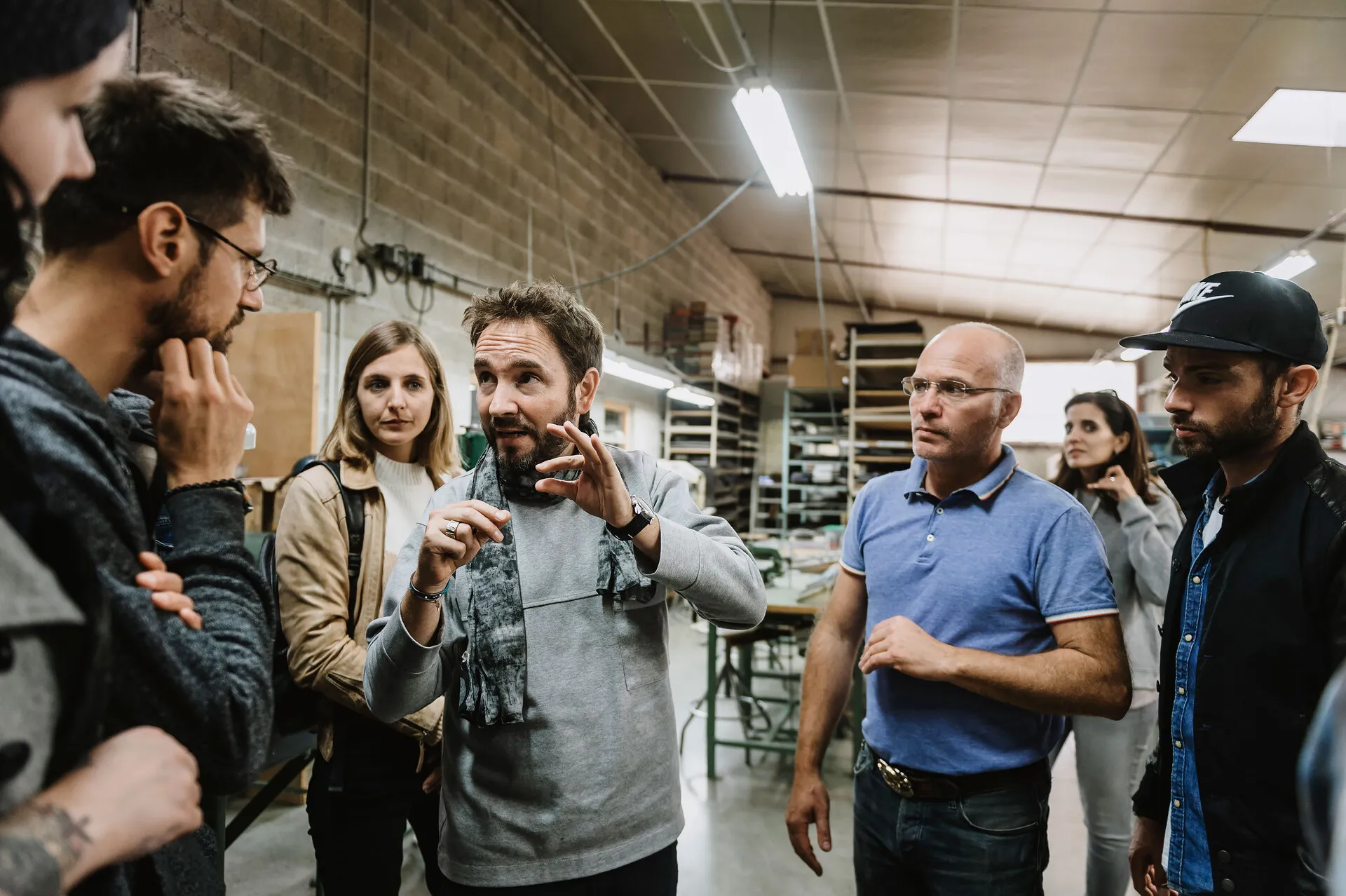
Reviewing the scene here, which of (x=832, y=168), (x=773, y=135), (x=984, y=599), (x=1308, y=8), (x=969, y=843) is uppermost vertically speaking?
(x=832, y=168)

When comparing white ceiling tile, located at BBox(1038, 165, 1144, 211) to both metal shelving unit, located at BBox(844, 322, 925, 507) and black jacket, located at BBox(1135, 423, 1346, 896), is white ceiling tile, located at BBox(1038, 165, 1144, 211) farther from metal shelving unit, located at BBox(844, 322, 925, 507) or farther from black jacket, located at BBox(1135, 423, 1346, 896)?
black jacket, located at BBox(1135, 423, 1346, 896)

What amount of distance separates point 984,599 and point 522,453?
1.04 metres

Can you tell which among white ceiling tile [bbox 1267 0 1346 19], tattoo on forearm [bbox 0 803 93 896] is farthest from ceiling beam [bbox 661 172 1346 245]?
tattoo on forearm [bbox 0 803 93 896]

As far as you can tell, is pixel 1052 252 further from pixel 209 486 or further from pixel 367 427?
pixel 209 486

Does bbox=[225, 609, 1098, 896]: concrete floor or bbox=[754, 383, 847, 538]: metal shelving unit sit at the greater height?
bbox=[754, 383, 847, 538]: metal shelving unit

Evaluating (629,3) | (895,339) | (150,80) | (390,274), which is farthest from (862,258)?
(150,80)

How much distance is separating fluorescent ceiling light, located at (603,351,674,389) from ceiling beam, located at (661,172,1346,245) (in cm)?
335

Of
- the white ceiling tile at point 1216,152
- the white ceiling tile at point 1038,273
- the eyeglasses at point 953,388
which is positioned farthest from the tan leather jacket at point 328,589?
the white ceiling tile at point 1038,273

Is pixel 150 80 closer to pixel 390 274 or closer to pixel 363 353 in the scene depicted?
pixel 363 353

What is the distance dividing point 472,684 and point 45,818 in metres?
0.88

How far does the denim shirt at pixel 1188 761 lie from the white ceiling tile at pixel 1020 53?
13.7 feet

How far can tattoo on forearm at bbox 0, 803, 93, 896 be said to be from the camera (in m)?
0.50

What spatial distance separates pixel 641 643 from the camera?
1501mm

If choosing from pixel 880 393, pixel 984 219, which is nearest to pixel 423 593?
pixel 880 393
